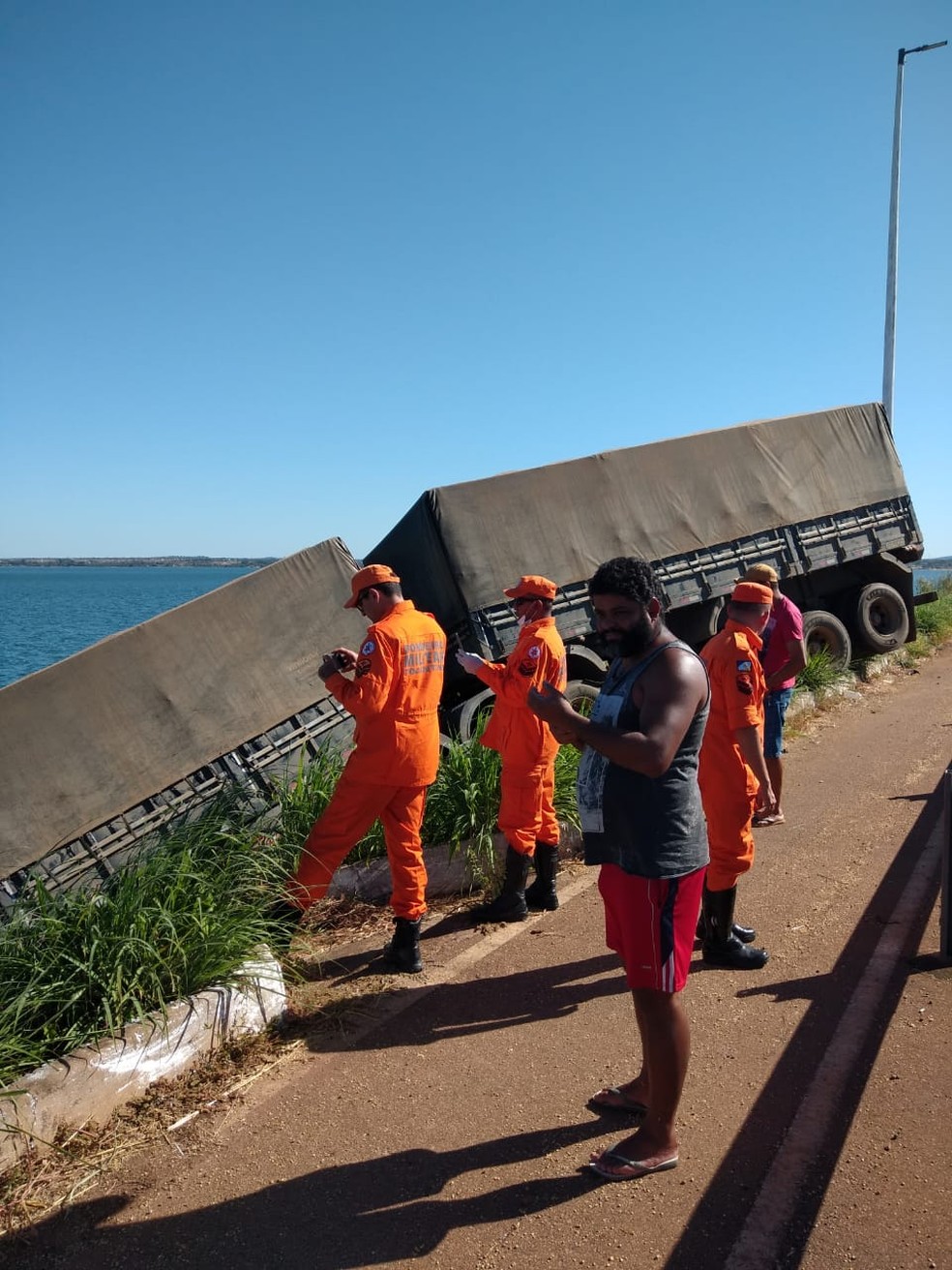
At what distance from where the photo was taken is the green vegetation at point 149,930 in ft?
11.1

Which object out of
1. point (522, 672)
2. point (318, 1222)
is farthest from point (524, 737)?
point (318, 1222)

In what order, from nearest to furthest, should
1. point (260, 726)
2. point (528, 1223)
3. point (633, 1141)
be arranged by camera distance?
point (528, 1223), point (633, 1141), point (260, 726)

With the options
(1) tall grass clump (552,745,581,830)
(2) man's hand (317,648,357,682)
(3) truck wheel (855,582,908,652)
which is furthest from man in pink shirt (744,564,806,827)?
(3) truck wheel (855,582,908,652)

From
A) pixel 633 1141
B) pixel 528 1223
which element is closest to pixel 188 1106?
pixel 528 1223

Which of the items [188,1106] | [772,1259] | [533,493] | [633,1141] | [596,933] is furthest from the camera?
[533,493]

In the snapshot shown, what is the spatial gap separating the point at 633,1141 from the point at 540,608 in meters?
2.57

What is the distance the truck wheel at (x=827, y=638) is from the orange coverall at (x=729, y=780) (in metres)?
7.39

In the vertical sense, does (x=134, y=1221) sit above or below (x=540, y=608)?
below

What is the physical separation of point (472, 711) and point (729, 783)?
3.93 m

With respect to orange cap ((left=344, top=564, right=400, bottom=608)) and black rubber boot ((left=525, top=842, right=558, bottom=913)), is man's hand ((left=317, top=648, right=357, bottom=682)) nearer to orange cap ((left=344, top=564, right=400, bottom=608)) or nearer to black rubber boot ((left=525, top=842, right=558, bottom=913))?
orange cap ((left=344, top=564, right=400, bottom=608))

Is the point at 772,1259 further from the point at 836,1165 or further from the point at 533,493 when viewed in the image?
the point at 533,493

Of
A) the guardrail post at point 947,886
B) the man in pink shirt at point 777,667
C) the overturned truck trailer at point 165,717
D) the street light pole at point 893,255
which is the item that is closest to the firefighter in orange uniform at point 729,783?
the guardrail post at point 947,886

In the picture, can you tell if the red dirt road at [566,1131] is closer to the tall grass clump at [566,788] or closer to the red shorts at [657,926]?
the red shorts at [657,926]

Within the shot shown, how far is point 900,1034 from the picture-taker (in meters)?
3.47
